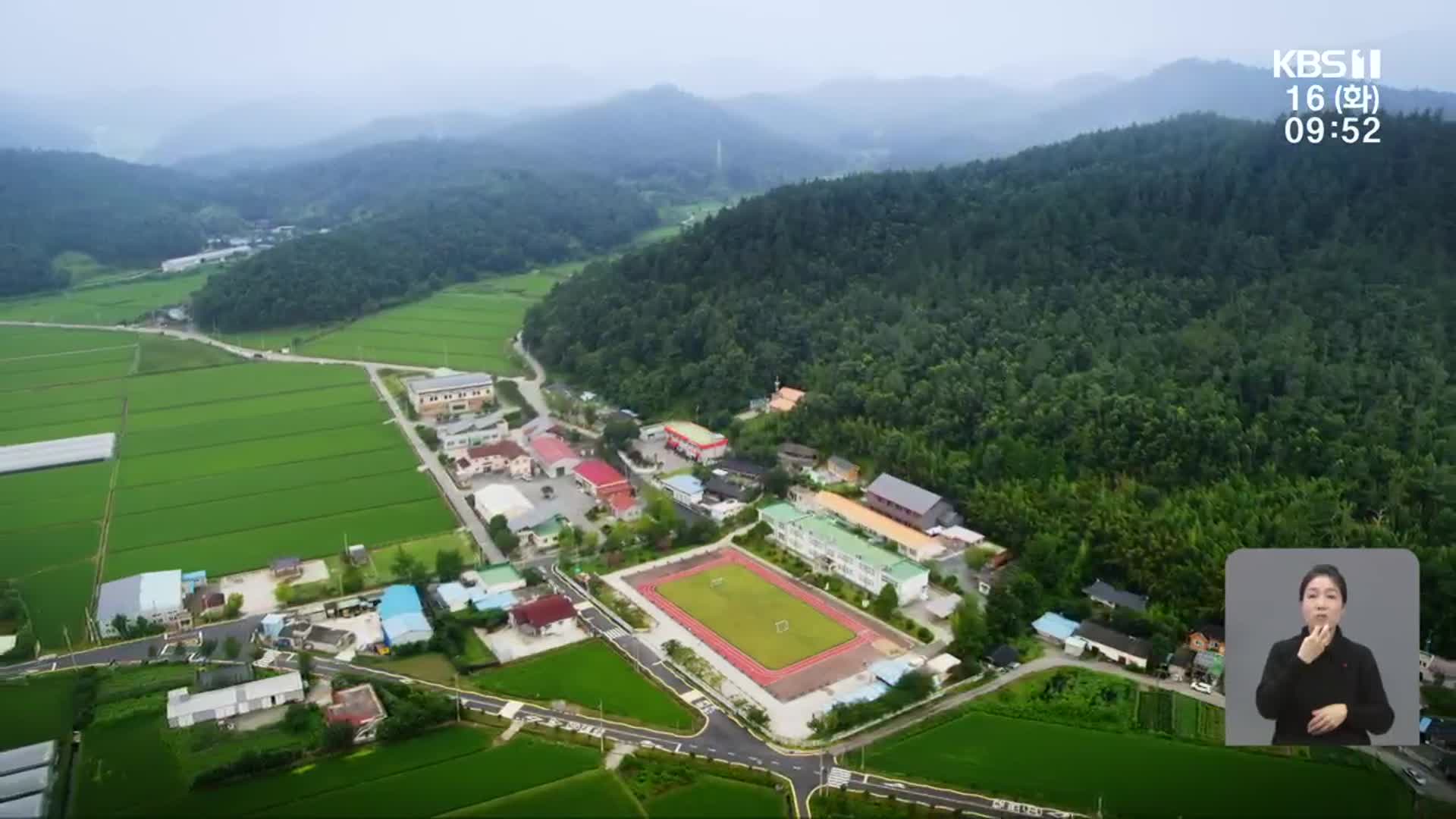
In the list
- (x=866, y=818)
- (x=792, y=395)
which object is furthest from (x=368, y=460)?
(x=866, y=818)

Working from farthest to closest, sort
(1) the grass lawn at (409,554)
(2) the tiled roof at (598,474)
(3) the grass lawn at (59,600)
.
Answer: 1. (2) the tiled roof at (598,474)
2. (1) the grass lawn at (409,554)
3. (3) the grass lawn at (59,600)

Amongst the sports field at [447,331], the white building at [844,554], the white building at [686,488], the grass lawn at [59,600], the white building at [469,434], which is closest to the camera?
the grass lawn at [59,600]

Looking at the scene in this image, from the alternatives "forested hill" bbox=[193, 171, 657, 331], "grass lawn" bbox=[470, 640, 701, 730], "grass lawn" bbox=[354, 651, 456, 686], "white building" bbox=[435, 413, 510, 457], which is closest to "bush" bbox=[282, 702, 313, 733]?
"grass lawn" bbox=[354, 651, 456, 686]

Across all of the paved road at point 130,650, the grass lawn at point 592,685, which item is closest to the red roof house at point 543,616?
the grass lawn at point 592,685

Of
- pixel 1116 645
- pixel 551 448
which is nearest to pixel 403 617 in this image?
pixel 551 448

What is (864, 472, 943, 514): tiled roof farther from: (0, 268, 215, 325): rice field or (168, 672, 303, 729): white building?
(0, 268, 215, 325): rice field

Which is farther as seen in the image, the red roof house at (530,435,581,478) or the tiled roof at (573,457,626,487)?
the red roof house at (530,435,581,478)

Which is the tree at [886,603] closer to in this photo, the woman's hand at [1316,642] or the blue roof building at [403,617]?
the blue roof building at [403,617]
